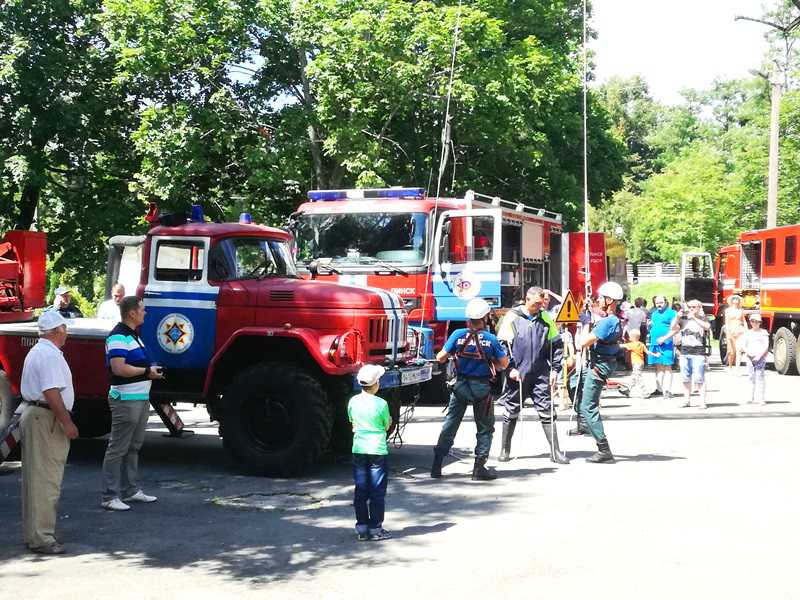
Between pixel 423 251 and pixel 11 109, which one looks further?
pixel 11 109

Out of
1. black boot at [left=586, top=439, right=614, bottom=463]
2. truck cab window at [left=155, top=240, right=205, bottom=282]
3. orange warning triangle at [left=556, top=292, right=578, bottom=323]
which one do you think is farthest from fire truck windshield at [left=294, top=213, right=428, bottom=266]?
black boot at [left=586, top=439, right=614, bottom=463]

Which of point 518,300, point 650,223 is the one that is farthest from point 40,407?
point 650,223

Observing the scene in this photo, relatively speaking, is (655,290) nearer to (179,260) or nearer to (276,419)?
(179,260)

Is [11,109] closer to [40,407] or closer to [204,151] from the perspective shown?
[204,151]

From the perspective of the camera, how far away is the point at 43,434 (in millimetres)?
7430

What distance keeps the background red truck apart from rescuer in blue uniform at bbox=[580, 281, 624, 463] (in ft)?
5.78

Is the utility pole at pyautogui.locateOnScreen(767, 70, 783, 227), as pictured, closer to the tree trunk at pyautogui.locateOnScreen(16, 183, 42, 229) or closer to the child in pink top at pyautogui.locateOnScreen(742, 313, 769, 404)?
the child in pink top at pyautogui.locateOnScreen(742, 313, 769, 404)

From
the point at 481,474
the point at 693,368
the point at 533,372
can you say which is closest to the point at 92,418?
the point at 481,474

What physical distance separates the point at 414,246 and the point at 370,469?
350 inches

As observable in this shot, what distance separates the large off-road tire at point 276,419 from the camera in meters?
10.4

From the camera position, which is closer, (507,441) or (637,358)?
(507,441)

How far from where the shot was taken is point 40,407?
293 inches

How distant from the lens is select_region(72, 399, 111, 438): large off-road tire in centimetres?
1264

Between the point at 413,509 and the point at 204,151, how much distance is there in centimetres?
1684
